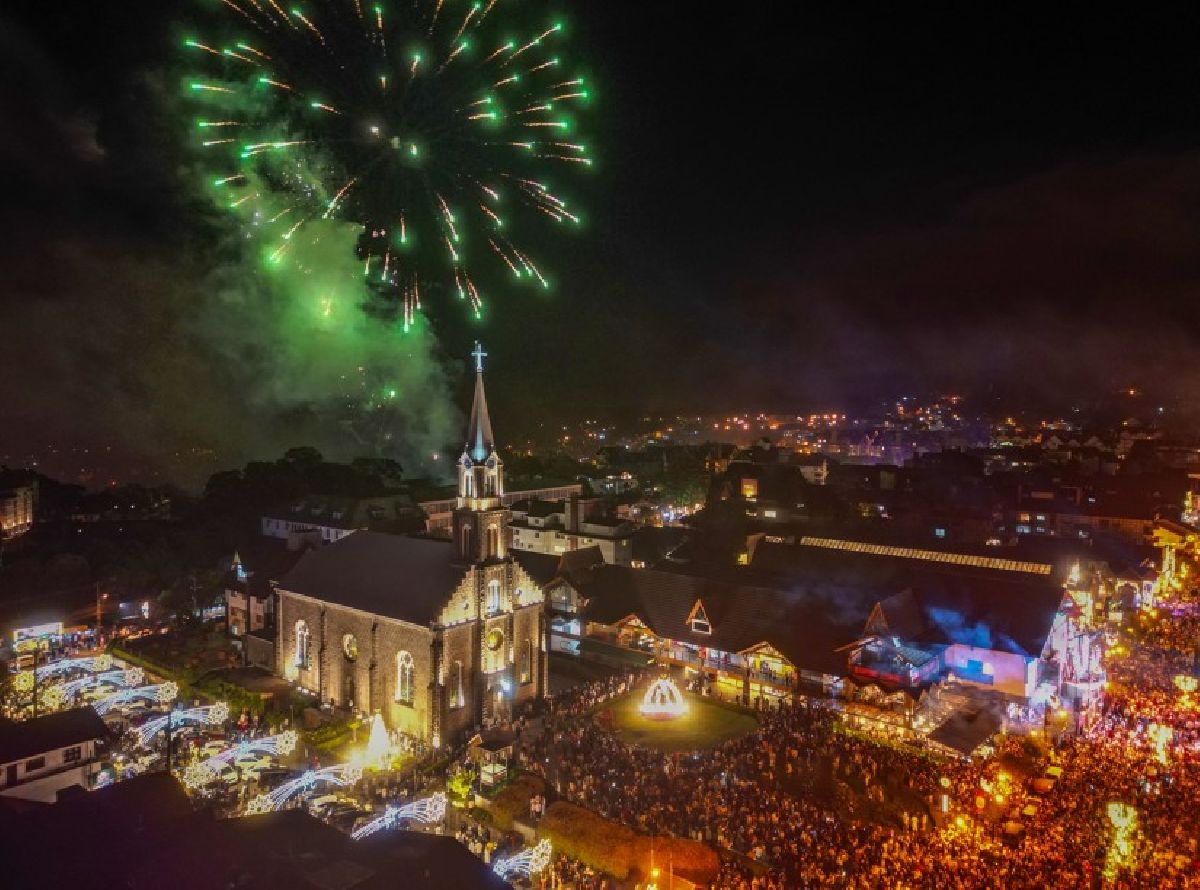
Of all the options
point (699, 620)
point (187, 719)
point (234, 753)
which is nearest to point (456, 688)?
point (234, 753)

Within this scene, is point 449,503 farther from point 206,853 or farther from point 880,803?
point 206,853

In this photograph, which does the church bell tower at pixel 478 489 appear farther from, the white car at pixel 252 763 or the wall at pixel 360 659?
the white car at pixel 252 763

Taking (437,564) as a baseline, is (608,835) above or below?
below

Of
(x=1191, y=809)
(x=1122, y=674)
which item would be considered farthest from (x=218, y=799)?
(x=1122, y=674)

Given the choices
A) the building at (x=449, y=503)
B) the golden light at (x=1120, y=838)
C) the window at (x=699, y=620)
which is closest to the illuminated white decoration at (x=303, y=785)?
the window at (x=699, y=620)

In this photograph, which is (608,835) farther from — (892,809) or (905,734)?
(905,734)

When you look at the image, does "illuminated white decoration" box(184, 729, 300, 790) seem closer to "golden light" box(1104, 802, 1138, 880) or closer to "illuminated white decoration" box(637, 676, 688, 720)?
"illuminated white decoration" box(637, 676, 688, 720)
